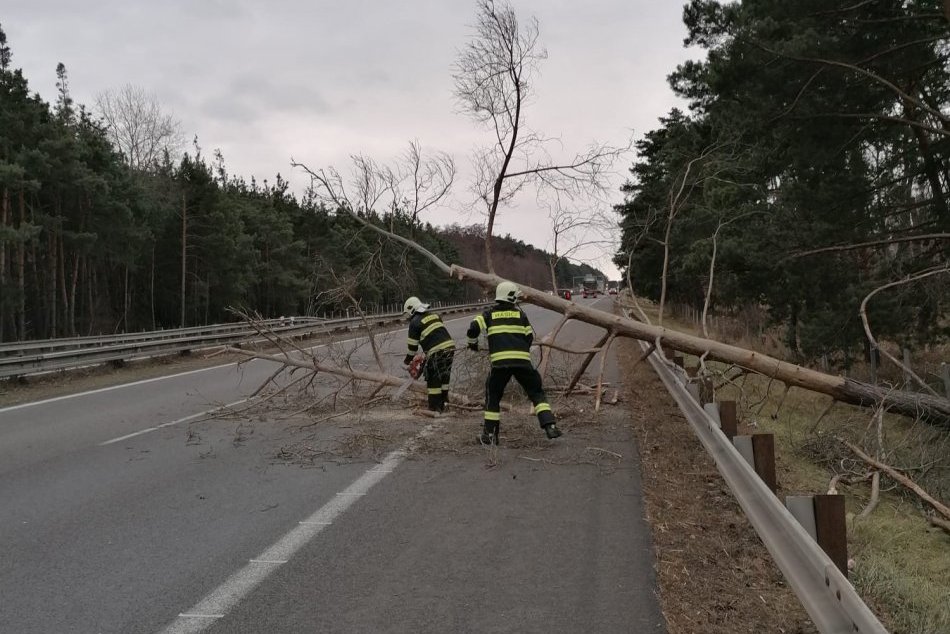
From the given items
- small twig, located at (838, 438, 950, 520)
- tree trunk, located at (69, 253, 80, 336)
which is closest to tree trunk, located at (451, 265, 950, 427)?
small twig, located at (838, 438, 950, 520)

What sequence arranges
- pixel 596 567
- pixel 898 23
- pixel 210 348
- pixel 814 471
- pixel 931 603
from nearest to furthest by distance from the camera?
1. pixel 931 603
2. pixel 596 567
3. pixel 814 471
4. pixel 898 23
5. pixel 210 348

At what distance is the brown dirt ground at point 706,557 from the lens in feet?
10.6

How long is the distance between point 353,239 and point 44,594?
8.39 metres

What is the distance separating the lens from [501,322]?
287 inches

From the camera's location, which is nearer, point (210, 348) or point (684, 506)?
point (684, 506)

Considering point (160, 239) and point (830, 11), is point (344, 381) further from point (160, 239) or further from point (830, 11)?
point (160, 239)

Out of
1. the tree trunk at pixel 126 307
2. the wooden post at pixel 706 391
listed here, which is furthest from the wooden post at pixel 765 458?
the tree trunk at pixel 126 307

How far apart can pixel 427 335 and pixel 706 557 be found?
5.53 meters

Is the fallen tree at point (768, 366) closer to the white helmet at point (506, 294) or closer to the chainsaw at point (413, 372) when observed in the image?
the chainsaw at point (413, 372)

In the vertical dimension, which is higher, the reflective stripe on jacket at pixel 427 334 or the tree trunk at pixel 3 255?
the tree trunk at pixel 3 255

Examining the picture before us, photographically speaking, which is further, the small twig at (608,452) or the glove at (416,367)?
the glove at (416,367)

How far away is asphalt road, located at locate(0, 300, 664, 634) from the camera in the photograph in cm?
333

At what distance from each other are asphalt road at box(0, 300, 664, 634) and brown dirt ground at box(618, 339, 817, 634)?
0.14 m

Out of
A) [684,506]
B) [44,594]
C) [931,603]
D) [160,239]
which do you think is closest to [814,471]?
[684,506]
